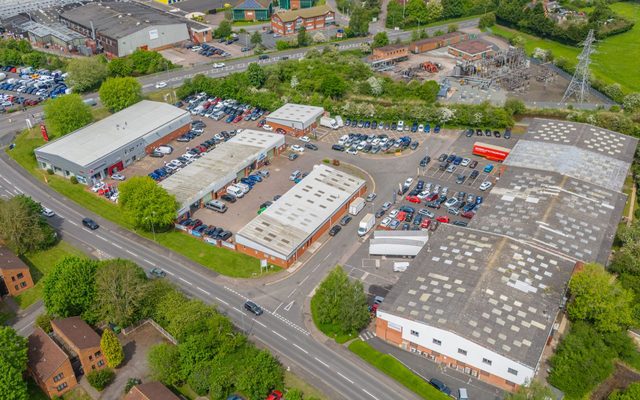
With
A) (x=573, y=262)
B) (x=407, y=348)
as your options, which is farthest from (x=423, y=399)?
(x=573, y=262)

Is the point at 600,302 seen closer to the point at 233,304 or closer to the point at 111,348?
the point at 233,304

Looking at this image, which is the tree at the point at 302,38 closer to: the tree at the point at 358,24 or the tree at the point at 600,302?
the tree at the point at 358,24

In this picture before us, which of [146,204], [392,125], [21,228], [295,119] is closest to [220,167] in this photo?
[146,204]

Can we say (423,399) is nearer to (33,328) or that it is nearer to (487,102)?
(33,328)

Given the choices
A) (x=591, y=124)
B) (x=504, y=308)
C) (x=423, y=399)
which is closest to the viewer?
(x=423, y=399)

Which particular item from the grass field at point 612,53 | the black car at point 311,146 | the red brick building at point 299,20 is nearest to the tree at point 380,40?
the red brick building at point 299,20

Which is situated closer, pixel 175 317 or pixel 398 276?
pixel 175 317

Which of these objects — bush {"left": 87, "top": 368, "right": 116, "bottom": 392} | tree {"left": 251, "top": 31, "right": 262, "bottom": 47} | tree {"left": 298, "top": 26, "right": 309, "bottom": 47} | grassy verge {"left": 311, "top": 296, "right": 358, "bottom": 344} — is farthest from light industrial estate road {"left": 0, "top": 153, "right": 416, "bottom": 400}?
tree {"left": 298, "top": 26, "right": 309, "bottom": 47}
